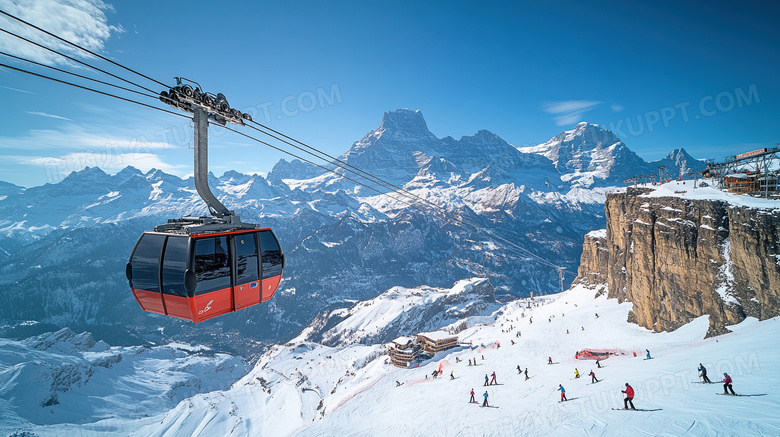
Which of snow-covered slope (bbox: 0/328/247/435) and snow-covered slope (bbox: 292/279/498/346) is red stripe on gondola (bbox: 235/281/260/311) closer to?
snow-covered slope (bbox: 292/279/498/346)

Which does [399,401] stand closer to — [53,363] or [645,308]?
[645,308]

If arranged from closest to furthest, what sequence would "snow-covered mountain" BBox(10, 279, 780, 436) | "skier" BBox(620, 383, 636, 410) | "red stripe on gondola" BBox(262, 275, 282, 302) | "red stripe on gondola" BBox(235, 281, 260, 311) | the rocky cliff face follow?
1. "red stripe on gondola" BBox(235, 281, 260, 311)
2. "red stripe on gondola" BBox(262, 275, 282, 302)
3. "snow-covered mountain" BBox(10, 279, 780, 436)
4. "skier" BBox(620, 383, 636, 410)
5. the rocky cliff face

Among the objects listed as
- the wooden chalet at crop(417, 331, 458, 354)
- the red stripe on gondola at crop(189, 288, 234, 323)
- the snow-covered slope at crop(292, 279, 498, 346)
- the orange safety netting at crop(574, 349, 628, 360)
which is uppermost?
the red stripe on gondola at crop(189, 288, 234, 323)

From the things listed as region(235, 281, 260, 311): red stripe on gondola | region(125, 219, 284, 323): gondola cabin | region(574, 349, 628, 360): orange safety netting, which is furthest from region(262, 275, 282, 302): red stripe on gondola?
region(574, 349, 628, 360): orange safety netting

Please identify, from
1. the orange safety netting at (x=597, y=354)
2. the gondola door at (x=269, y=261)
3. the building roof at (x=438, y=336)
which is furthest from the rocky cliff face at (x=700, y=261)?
the gondola door at (x=269, y=261)

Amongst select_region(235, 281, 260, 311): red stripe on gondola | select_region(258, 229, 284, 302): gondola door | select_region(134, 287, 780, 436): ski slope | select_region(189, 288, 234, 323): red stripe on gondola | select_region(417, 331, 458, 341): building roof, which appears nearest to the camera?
select_region(189, 288, 234, 323): red stripe on gondola

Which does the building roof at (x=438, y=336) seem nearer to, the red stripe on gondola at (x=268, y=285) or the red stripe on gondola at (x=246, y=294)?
the red stripe on gondola at (x=268, y=285)
